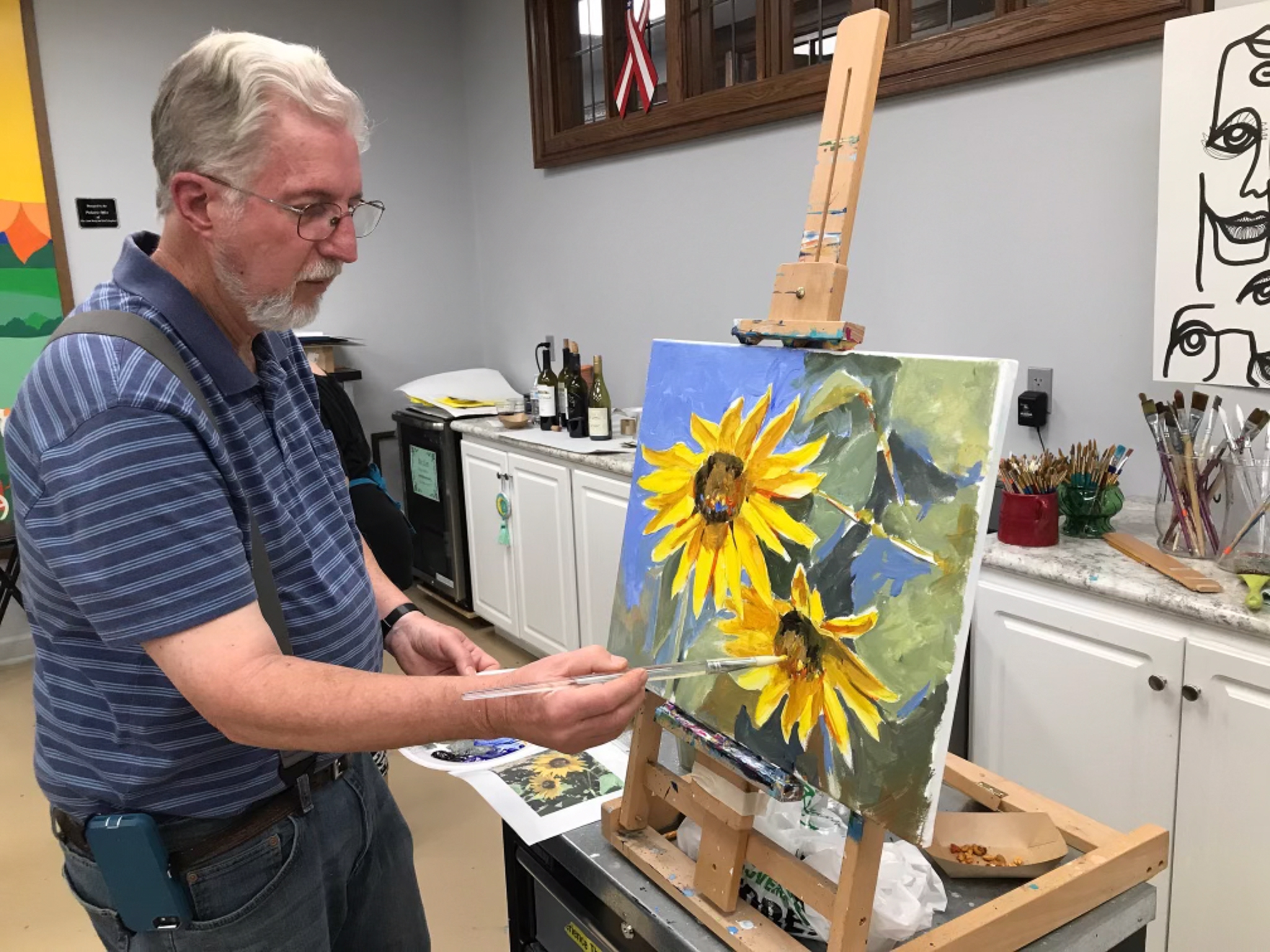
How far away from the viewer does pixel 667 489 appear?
1.20 metres

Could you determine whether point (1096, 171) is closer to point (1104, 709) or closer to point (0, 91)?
point (1104, 709)

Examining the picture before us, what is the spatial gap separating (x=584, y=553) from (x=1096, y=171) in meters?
1.79

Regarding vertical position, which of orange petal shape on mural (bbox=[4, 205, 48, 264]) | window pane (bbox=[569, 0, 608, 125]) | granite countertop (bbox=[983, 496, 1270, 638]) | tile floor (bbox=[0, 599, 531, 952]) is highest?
window pane (bbox=[569, 0, 608, 125])

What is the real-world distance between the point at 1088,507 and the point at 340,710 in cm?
151

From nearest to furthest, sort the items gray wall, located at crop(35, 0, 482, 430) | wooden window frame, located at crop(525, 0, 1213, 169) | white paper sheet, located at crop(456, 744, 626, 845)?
white paper sheet, located at crop(456, 744, 626, 845) → wooden window frame, located at crop(525, 0, 1213, 169) → gray wall, located at crop(35, 0, 482, 430)

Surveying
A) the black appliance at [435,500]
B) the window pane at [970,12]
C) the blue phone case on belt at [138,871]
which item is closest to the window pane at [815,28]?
the window pane at [970,12]

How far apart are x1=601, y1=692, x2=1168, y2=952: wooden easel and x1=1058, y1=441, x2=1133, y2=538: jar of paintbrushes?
84cm

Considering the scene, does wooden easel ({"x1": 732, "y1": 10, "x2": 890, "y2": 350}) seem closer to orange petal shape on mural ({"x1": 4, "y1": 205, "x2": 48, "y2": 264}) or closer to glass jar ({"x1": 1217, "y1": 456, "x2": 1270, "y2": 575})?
glass jar ({"x1": 1217, "y1": 456, "x2": 1270, "y2": 575})

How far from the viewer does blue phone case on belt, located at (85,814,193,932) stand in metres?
0.96

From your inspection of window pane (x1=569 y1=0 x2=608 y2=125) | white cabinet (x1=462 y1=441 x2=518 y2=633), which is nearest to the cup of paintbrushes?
white cabinet (x1=462 y1=441 x2=518 y2=633)

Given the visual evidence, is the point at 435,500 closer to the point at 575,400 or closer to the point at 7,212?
the point at 575,400

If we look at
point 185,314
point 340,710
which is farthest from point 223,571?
point 185,314

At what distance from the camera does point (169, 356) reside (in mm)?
920

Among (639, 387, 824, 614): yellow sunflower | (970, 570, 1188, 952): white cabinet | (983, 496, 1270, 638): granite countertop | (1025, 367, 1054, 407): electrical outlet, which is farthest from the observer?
(1025, 367, 1054, 407): electrical outlet
